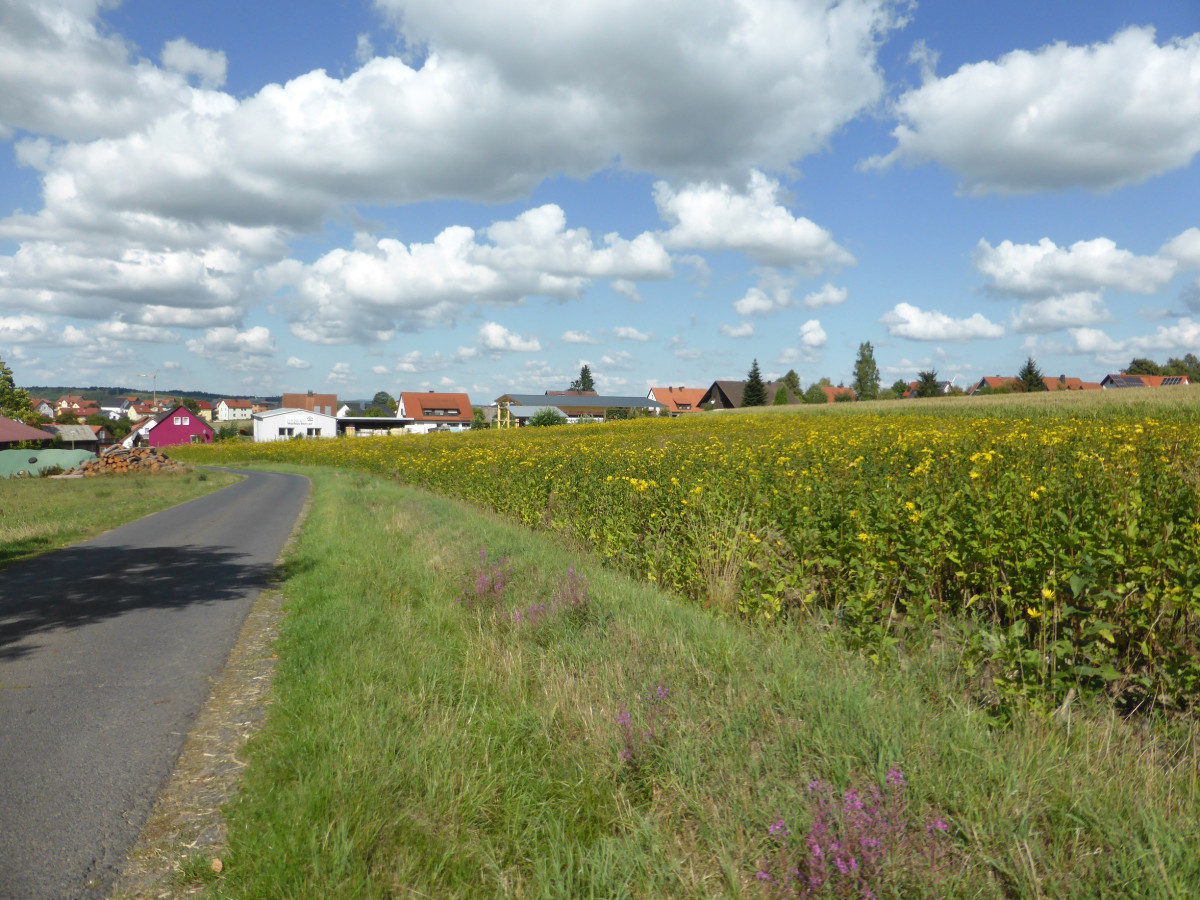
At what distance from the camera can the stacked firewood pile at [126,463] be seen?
37750mm

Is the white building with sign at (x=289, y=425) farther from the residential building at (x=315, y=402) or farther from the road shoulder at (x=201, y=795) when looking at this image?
the road shoulder at (x=201, y=795)

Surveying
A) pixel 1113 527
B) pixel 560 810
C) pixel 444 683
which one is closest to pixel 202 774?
pixel 444 683

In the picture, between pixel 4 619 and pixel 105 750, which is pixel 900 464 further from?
pixel 4 619

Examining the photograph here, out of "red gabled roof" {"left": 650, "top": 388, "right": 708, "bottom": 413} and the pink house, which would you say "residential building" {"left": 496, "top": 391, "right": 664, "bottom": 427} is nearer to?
"red gabled roof" {"left": 650, "top": 388, "right": 708, "bottom": 413}

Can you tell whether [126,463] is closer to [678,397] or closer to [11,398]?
[11,398]

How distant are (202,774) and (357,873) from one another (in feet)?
5.56

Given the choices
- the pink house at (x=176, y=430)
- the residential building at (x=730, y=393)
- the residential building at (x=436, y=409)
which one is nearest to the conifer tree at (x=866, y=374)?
the residential building at (x=730, y=393)

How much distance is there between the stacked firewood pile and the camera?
1486 inches

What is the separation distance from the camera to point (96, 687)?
5.22 metres

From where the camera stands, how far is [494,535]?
9.87 m

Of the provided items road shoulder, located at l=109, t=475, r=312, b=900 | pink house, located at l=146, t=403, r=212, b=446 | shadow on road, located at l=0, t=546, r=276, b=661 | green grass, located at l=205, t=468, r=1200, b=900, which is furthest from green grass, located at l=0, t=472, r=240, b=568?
pink house, located at l=146, t=403, r=212, b=446

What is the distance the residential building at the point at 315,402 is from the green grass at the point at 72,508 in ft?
282

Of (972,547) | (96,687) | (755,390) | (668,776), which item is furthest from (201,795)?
(755,390)

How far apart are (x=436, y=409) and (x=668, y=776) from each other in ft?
363
